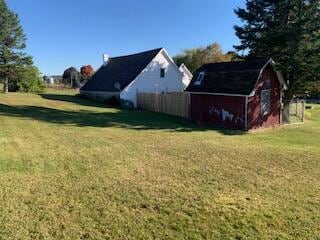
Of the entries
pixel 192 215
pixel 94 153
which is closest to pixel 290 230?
pixel 192 215

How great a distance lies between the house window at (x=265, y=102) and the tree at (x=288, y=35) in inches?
78.0

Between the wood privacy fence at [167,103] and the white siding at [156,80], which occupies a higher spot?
the white siding at [156,80]

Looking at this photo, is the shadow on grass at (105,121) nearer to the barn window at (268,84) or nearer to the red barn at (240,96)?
the red barn at (240,96)

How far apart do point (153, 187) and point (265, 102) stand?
1558 cm

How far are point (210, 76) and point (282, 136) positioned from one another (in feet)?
24.4

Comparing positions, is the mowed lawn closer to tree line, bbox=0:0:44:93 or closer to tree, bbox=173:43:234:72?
tree line, bbox=0:0:44:93

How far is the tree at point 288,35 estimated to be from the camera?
73.4ft

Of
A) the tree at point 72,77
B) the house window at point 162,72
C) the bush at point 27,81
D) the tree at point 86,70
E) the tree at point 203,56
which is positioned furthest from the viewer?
the tree at point 86,70

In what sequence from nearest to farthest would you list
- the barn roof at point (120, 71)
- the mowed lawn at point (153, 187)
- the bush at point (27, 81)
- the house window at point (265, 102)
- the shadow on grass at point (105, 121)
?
the mowed lawn at point (153, 187)
the shadow on grass at point (105, 121)
the house window at point (265, 102)
the barn roof at point (120, 71)
the bush at point (27, 81)

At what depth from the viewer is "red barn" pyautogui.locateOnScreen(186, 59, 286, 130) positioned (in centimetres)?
2108

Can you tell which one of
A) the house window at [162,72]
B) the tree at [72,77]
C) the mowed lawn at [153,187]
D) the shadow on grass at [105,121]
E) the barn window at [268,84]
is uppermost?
the tree at [72,77]

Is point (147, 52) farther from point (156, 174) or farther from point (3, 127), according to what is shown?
point (156, 174)

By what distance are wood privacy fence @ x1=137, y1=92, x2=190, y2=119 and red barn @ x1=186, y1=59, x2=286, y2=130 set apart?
39.1 inches

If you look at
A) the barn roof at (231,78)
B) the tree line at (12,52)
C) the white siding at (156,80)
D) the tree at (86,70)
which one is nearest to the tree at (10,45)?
the tree line at (12,52)
